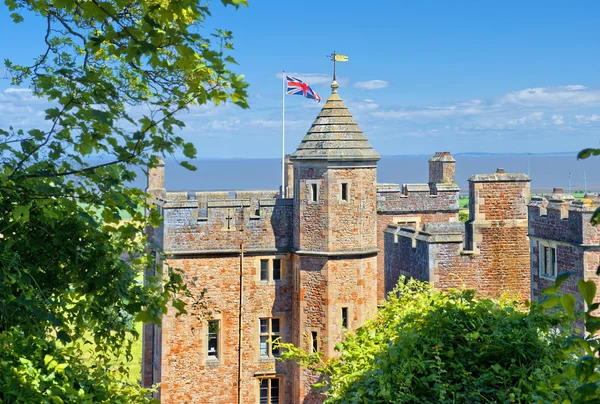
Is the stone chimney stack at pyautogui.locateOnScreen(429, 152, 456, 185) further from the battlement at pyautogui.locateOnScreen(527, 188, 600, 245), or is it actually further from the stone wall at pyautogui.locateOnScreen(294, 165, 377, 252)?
the battlement at pyautogui.locateOnScreen(527, 188, 600, 245)

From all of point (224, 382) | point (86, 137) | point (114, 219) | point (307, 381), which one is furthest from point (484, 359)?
point (224, 382)

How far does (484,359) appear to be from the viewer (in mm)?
9312

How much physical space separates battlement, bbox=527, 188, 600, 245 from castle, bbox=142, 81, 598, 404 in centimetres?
141

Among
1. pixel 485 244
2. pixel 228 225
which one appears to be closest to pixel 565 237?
pixel 485 244

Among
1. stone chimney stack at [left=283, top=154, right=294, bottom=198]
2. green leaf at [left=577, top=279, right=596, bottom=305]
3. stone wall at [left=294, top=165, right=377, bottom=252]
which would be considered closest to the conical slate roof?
stone wall at [left=294, top=165, right=377, bottom=252]

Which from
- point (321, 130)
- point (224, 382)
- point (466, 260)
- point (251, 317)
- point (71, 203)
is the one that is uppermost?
point (321, 130)

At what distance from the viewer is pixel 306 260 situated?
21.8 m

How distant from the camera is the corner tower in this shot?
21.3m

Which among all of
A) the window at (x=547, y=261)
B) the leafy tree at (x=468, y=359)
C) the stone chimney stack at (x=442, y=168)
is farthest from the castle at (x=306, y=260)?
the leafy tree at (x=468, y=359)

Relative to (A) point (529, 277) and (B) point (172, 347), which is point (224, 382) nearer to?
(B) point (172, 347)

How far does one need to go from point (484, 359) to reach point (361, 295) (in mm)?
12185

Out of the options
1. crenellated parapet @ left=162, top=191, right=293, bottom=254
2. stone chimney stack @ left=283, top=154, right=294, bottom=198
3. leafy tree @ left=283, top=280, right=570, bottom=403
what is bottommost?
leafy tree @ left=283, top=280, right=570, bottom=403

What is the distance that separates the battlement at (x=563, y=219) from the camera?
17.1m

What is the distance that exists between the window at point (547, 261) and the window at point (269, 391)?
26.8 ft
